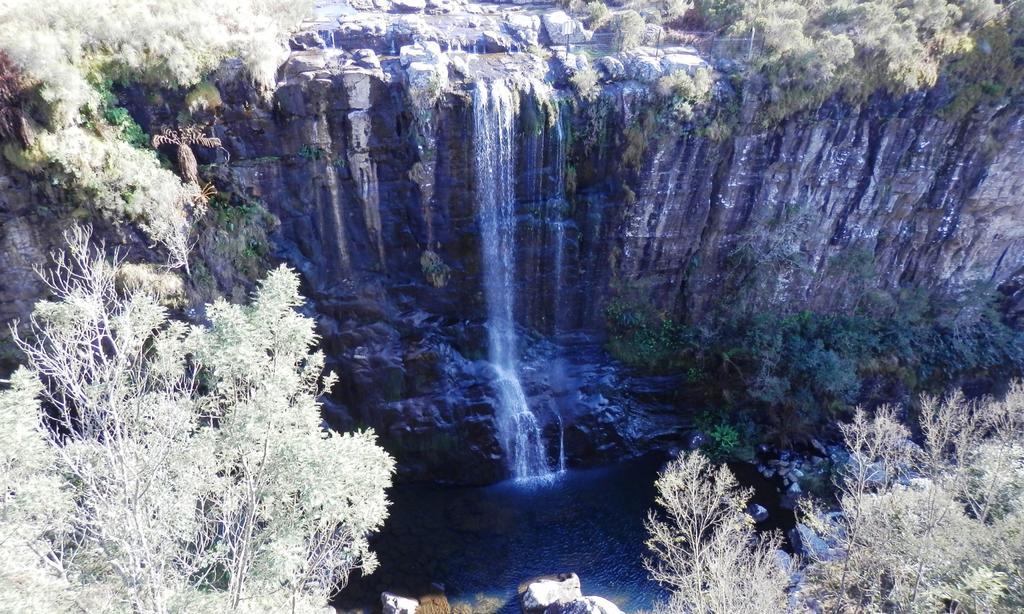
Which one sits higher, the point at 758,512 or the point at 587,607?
the point at 587,607

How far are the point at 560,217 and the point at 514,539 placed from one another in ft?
32.2

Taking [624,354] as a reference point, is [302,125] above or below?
above

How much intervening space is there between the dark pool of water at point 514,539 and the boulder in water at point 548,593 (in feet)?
1.56

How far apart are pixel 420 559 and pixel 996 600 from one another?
12.7 m

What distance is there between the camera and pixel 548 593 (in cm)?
1505

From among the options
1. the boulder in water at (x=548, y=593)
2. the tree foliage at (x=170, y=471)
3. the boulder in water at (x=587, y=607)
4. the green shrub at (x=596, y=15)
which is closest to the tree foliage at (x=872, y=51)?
the green shrub at (x=596, y=15)

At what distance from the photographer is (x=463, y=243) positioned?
1912 centimetres

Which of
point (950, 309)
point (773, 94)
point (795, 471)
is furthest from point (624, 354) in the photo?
point (950, 309)

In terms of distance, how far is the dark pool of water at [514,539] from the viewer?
15773 millimetres

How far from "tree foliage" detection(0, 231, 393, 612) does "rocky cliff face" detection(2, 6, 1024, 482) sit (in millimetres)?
7868

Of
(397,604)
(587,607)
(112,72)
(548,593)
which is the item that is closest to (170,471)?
(397,604)

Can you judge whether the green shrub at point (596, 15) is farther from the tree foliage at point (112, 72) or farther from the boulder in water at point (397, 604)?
the boulder in water at point (397, 604)

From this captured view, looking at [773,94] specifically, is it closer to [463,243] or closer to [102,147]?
[463,243]

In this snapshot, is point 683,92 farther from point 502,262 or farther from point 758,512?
point 758,512
